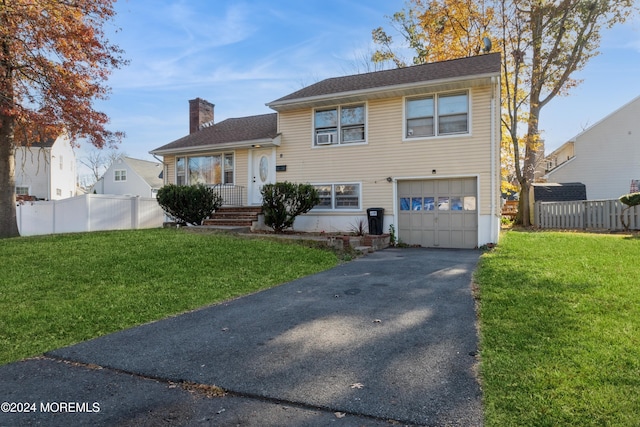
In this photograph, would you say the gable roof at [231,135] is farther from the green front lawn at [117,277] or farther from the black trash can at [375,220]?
the green front lawn at [117,277]

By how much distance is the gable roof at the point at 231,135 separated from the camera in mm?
15277

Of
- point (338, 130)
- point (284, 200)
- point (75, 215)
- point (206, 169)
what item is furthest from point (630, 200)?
point (75, 215)

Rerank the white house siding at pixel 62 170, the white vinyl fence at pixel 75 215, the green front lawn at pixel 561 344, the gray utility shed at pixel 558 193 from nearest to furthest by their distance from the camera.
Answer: the green front lawn at pixel 561 344
the white vinyl fence at pixel 75 215
the gray utility shed at pixel 558 193
the white house siding at pixel 62 170

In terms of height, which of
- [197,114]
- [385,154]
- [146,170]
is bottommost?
[385,154]

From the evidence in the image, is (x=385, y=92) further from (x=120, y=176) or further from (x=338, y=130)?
(x=120, y=176)

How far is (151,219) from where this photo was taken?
62.4 ft

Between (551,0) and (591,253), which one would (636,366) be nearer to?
(591,253)

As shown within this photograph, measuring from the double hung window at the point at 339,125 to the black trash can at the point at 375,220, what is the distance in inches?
108

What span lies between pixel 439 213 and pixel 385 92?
14.8ft

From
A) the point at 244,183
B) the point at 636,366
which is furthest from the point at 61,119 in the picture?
the point at 636,366

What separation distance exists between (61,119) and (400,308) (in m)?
13.5

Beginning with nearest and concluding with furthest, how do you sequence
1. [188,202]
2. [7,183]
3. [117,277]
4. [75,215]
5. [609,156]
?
[117,277] → [7,183] → [188,202] → [75,215] → [609,156]

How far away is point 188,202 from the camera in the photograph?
45.8ft

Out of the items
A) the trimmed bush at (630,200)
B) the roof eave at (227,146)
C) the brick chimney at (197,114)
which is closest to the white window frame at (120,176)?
the brick chimney at (197,114)
